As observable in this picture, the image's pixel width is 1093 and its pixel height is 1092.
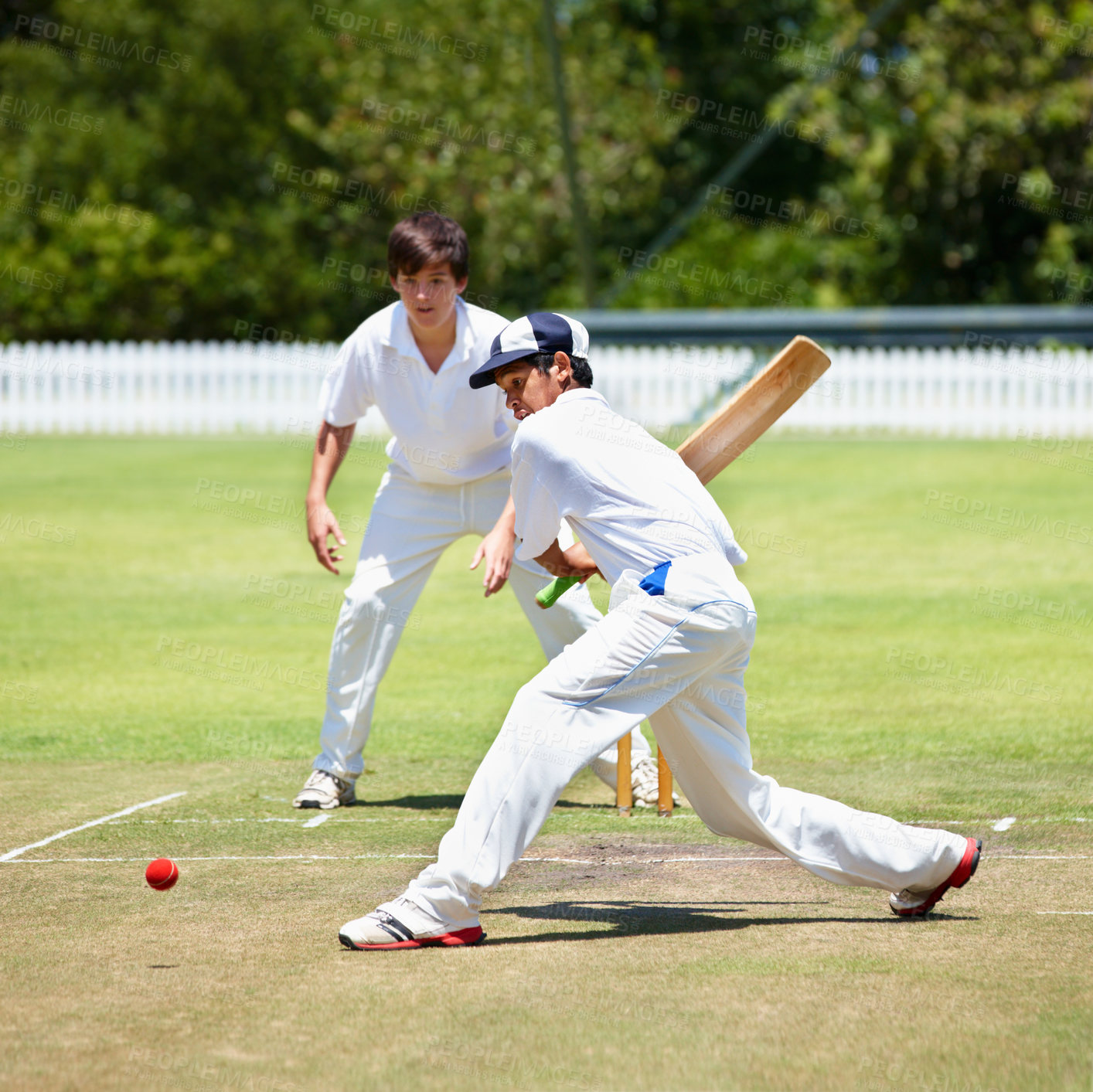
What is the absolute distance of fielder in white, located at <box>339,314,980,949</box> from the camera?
14.3 ft

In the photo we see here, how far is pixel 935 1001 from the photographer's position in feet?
12.7

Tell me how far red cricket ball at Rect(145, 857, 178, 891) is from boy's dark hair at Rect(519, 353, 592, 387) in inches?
77.5

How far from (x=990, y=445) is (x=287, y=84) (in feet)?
70.2

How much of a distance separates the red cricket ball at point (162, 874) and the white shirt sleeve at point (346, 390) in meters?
2.29

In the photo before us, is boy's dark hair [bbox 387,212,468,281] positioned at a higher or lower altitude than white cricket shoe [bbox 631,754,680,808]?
higher

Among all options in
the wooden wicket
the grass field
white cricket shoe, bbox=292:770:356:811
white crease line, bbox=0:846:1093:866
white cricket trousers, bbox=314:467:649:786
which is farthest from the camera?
white cricket trousers, bbox=314:467:649:786

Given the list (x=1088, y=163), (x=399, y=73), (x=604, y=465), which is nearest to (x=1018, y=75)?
(x=1088, y=163)

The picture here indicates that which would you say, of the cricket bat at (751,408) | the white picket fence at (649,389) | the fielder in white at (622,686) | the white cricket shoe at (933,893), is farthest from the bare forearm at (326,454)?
the white picket fence at (649,389)

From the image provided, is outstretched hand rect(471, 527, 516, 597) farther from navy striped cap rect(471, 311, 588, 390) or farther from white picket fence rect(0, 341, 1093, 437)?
white picket fence rect(0, 341, 1093, 437)

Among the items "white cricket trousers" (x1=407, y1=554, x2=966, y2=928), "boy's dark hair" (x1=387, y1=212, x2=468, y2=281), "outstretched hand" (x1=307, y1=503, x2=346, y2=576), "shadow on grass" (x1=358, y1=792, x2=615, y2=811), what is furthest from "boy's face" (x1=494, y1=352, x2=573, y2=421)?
"shadow on grass" (x1=358, y1=792, x2=615, y2=811)

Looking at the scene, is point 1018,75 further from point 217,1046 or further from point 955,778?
point 217,1046

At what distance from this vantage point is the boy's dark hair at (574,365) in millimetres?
4609

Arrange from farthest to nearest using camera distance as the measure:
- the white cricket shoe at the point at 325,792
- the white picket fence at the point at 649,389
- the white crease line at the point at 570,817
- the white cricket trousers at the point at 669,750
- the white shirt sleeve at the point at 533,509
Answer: the white picket fence at the point at 649,389 → the white cricket shoe at the point at 325,792 → the white crease line at the point at 570,817 → the white shirt sleeve at the point at 533,509 → the white cricket trousers at the point at 669,750

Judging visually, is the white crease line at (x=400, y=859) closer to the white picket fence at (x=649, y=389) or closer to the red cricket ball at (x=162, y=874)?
the red cricket ball at (x=162, y=874)
